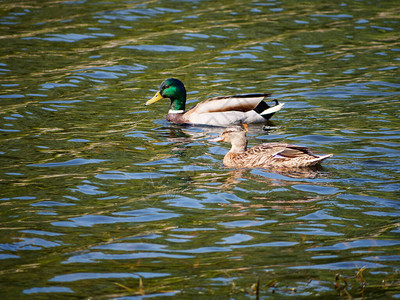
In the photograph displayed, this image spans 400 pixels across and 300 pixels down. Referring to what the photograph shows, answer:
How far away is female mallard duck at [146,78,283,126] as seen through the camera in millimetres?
12047

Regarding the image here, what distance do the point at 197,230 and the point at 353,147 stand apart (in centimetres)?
382

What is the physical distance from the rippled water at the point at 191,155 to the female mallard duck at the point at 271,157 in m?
0.22

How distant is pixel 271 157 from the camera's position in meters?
9.00

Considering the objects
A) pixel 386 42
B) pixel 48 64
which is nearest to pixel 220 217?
pixel 48 64

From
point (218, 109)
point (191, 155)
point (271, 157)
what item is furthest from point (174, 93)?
point (271, 157)

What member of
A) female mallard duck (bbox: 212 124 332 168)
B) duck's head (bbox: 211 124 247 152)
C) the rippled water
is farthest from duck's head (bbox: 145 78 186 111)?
female mallard duck (bbox: 212 124 332 168)

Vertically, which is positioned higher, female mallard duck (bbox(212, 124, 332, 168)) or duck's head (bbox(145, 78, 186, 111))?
duck's head (bbox(145, 78, 186, 111))

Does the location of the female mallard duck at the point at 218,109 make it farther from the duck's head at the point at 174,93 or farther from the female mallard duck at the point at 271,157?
the female mallard duck at the point at 271,157

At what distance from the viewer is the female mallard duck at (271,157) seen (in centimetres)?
875

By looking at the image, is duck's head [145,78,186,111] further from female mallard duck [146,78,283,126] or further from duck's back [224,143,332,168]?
duck's back [224,143,332,168]

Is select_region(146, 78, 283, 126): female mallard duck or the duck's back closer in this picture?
the duck's back

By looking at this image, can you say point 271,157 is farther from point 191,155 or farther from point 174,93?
point 174,93

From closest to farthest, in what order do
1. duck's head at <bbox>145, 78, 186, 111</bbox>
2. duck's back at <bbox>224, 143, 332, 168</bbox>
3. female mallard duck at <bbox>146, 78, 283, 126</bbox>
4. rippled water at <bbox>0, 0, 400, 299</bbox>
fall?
rippled water at <bbox>0, 0, 400, 299</bbox>
duck's back at <bbox>224, 143, 332, 168</bbox>
female mallard duck at <bbox>146, 78, 283, 126</bbox>
duck's head at <bbox>145, 78, 186, 111</bbox>

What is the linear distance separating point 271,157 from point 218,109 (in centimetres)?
332
